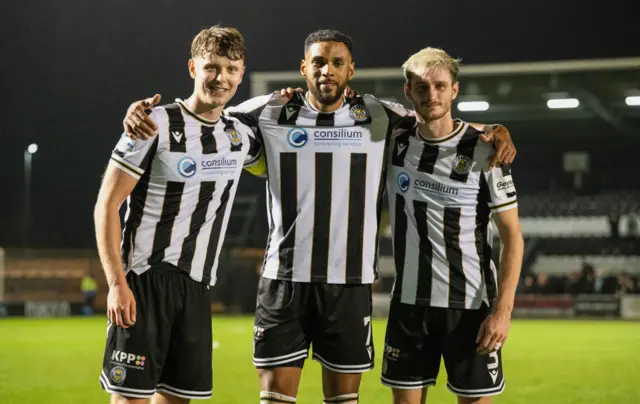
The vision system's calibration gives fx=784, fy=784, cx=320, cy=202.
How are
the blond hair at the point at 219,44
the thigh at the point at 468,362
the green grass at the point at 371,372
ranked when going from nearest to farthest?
the blond hair at the point at 219,44, the thigh at the point at 468,362, the green grass at the point at 371,372

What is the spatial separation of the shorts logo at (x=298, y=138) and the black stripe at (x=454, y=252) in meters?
0.69

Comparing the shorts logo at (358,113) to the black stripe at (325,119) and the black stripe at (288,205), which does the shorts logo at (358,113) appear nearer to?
the black stripe at (325,119)

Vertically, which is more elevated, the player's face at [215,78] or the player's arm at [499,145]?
the player's face at [215,78]

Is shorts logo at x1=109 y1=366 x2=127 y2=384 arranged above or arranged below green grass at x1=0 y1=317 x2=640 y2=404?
above

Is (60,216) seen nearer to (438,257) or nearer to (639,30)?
(639,30)

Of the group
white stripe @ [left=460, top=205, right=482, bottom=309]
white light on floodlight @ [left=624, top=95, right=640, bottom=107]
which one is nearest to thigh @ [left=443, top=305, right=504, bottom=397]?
white stripe @ [left=460, top=205, right=482, bottom=309]

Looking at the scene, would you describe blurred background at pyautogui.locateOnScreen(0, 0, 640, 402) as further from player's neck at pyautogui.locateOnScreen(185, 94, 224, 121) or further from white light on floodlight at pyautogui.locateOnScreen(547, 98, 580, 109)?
player's neck at pyautogui.locateOnScreen(185, 94, 224, 121)

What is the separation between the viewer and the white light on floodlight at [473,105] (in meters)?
20.3

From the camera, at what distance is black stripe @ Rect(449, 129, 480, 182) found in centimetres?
343

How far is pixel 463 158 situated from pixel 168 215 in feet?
4.25

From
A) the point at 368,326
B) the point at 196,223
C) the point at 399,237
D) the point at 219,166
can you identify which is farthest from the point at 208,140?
the point at 368,326

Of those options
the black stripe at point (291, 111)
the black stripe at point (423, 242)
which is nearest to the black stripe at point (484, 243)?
the black stripe at point (423, 242)

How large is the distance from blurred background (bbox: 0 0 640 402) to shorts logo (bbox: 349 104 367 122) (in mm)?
11360

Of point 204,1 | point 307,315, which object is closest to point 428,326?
point 307,315
